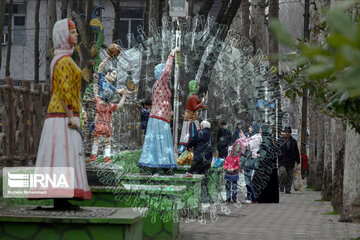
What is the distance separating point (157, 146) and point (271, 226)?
8.02 feet

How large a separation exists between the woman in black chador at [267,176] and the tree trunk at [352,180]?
308 centimetres

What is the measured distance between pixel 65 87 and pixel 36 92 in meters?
4.82

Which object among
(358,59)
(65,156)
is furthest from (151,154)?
(358,59)

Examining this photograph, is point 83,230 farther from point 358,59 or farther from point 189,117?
point 189,117

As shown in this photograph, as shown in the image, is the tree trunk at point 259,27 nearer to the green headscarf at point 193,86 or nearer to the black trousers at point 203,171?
the green headscarf at point 193,86

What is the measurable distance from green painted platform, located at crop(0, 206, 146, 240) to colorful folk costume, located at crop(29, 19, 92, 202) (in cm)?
23

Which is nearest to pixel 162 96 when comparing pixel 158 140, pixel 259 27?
pixel 158 140

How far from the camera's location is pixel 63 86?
21.5 ft

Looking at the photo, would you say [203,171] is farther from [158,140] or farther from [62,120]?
[62,120]

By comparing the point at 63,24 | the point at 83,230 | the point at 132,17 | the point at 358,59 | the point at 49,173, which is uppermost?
the point at 132,17

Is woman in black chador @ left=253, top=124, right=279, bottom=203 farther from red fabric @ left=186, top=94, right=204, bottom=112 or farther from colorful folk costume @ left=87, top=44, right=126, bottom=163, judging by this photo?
colorful folk costume @ left=87, top=44, right=126, bottom=163

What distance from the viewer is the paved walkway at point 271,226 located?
10609 millimetres

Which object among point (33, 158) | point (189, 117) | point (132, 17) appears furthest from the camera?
point (132, 17)

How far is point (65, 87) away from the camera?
6547mm
